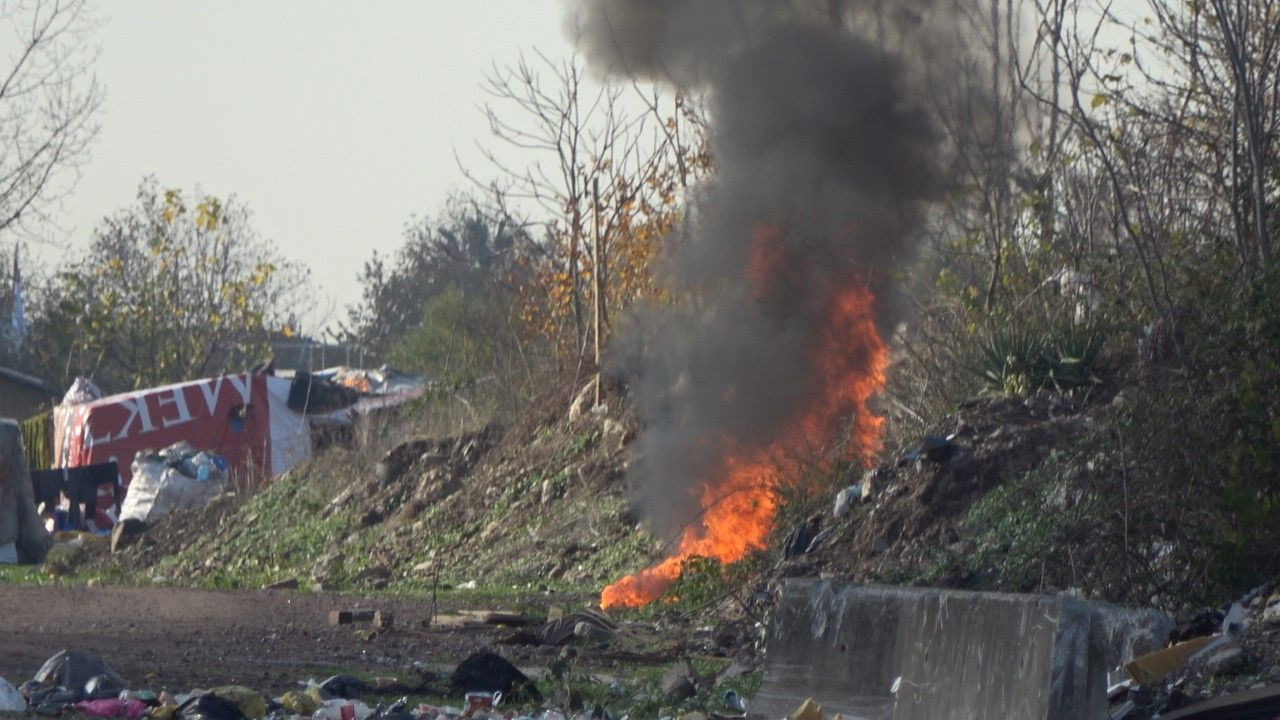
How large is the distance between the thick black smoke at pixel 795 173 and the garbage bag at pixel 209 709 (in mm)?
8531

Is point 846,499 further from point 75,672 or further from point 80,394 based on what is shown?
point 80,394

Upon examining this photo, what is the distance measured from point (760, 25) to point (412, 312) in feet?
171

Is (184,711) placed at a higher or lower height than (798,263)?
lower

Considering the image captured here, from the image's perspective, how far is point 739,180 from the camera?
1602cm

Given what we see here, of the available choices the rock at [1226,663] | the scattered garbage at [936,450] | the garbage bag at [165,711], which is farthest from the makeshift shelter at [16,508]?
the rock at [1226,663]

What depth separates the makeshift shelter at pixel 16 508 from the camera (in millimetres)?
19797

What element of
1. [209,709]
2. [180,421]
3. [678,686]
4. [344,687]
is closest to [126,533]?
[180,421]

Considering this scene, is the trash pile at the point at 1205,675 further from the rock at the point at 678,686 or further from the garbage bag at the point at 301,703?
the garbage bag at the point at 301,703

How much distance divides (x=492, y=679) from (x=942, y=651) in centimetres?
285

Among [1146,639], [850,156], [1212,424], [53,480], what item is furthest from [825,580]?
[53,480]

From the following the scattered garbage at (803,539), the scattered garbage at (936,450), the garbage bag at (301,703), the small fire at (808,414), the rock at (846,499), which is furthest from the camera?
the small fire at (808,414)

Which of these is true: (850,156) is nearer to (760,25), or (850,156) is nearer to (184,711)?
(760,25)

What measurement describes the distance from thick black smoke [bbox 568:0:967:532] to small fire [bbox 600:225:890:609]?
0.08 metres

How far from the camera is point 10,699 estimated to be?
24.8ft
